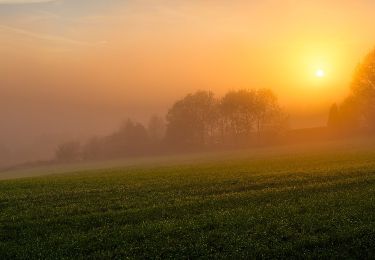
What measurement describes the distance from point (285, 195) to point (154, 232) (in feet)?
41.6

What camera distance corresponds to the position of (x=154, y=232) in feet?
73.4

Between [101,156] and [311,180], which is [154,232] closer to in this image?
[311,180]

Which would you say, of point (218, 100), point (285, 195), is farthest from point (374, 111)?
point (285, 195)

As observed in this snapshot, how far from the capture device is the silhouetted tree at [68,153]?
6713 inches

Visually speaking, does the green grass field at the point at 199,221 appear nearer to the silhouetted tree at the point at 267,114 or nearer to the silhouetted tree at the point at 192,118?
the silhouetted tree at the point at 267,114

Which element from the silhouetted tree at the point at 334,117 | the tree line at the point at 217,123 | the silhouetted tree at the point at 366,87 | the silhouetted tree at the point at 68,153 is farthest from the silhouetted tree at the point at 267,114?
the silhouetted tree at the point at 68,153

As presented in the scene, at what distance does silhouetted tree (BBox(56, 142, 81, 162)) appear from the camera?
170 metres

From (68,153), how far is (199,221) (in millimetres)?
157482

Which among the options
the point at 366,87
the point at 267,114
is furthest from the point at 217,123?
the point at 366,87

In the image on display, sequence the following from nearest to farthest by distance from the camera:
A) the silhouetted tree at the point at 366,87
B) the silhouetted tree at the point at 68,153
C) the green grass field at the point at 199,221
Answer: the green grass field at the point at 199,221, the silhouetted tree at the point at 366,87, the silhouetted tree at the point at 68,153

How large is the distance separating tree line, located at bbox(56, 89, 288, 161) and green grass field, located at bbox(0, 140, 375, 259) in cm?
11117

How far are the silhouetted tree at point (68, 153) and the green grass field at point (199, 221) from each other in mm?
136357

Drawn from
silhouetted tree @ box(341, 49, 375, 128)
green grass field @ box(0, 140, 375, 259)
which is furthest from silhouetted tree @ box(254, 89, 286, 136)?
green grass field @ box(0, 140, 375, 259)

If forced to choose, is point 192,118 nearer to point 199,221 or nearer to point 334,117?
point 334,117
